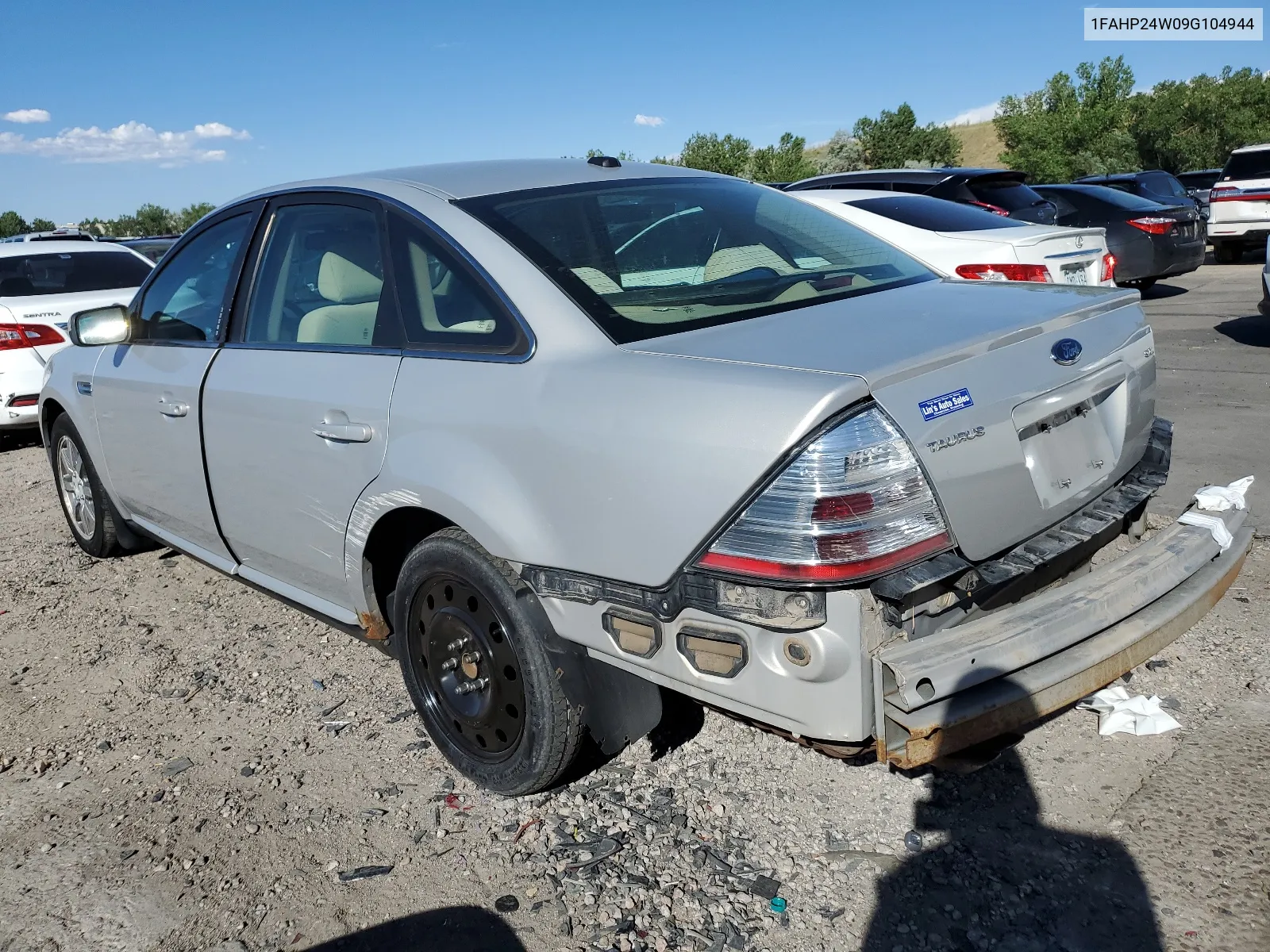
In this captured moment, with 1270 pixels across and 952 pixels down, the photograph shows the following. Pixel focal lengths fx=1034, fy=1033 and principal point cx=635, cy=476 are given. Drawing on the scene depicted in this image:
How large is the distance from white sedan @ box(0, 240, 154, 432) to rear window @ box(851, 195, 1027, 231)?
240 inches

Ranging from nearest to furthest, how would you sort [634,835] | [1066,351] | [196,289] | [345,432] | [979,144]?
1. [1066,351]
2. [634,835]
3. [345,432]
4. [196,289]
5. [979,144]

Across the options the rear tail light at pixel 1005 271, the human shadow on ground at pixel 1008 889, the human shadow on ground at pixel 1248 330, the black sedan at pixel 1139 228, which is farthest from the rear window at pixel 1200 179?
the human shadow on ground at pixel 1008 889

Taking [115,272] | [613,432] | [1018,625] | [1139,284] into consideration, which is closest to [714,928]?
[1018,625]

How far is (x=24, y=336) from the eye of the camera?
801cm

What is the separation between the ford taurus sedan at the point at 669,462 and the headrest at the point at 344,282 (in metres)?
0.01

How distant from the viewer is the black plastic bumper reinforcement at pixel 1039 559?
2148 millimetres

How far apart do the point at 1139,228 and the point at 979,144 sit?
8873cm

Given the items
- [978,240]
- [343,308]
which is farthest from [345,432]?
[978,240]

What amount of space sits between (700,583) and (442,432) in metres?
0.90

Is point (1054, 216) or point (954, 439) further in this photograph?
point (1054, 216)

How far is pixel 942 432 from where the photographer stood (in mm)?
2195

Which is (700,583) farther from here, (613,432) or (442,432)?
(442,432)

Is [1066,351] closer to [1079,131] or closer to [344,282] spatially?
[344,282]

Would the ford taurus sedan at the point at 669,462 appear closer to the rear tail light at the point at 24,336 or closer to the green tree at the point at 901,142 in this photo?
the rear tail light at the point at 24,336
